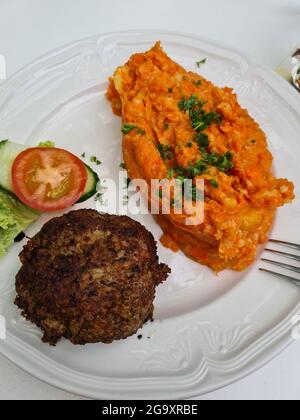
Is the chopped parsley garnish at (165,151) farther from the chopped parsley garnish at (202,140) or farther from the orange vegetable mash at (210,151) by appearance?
the chopped parsley garnish at (202,140)

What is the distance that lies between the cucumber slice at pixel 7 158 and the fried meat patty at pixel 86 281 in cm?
72

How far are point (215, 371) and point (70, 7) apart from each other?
384cm

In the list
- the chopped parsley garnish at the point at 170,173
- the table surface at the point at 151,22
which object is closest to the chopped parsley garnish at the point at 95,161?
the chopped parsley garnish at the point at 170,173

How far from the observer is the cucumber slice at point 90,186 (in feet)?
11.6

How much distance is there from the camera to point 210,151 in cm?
332

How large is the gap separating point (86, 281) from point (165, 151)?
122cm

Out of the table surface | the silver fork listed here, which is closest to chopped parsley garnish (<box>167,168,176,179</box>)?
the silver fork

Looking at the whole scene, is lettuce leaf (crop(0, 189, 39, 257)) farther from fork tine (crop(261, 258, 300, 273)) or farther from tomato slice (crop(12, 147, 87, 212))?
fork tine (crop(261, 258, 300, 273))

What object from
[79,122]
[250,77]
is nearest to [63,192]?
[79,122]

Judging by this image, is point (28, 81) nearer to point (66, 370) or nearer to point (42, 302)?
point (42, 302)

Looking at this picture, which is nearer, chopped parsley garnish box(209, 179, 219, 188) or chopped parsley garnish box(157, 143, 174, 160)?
chopped parsley garnish box(209, 179, 219, 188)

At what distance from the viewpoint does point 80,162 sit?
139 inches

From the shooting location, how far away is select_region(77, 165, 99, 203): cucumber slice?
352cm

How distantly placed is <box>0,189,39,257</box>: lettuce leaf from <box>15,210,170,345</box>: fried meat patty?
401 mm
